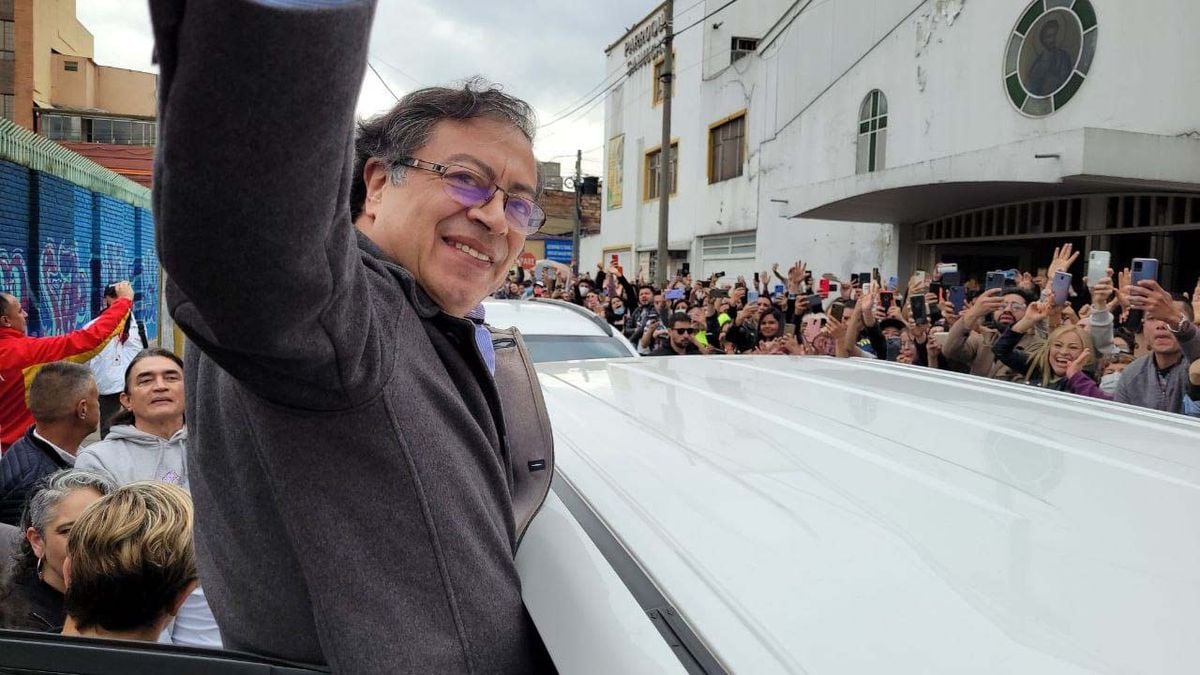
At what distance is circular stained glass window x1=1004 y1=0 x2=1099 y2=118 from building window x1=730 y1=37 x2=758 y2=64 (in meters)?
11.9

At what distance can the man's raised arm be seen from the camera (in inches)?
24.8

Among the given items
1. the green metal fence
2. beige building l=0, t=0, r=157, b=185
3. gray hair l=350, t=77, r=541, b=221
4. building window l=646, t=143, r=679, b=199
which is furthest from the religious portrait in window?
beige building l=0, t=0, r=157, b=185

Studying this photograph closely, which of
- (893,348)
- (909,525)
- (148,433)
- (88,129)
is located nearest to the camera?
(909,525)

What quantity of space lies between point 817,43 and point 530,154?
14.9 meters

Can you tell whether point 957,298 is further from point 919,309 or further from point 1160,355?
point 1160,355

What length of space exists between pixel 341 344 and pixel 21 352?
441cm

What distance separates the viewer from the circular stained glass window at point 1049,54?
8703 millimetres

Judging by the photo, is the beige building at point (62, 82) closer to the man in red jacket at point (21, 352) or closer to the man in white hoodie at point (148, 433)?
the man in red jacket at point (21, 352)

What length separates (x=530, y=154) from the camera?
1.34 meters

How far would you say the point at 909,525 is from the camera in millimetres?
1148

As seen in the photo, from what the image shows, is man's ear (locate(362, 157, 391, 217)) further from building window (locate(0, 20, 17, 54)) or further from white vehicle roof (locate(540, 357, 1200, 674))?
building window (locate(0, 20, 17, 54))

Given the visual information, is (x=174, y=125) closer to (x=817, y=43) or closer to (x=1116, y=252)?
(x=1116, y=252)

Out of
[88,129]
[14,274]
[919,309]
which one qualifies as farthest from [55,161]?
[88,129]

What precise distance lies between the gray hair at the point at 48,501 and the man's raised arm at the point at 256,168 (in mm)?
2096
